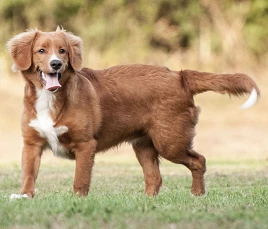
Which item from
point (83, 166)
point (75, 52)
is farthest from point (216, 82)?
point (83, 166)

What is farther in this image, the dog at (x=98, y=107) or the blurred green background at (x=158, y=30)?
the blurred green background at (x=158, y=30)

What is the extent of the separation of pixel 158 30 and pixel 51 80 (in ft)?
75.1

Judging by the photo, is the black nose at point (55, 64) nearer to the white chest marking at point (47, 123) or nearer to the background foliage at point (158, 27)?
the white chest marking at point (47, 123)

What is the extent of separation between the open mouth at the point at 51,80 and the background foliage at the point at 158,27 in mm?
20406

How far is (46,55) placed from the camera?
858 cm

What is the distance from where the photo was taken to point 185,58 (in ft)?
98.8

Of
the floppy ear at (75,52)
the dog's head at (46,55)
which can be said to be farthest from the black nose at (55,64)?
the floppy ear at (75,52)

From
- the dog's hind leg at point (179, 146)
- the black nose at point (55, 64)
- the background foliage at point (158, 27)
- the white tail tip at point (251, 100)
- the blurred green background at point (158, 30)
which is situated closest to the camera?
the black nose at point (55, 64)

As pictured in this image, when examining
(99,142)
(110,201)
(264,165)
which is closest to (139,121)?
(99,142)

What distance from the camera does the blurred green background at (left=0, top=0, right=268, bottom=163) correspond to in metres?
29.4

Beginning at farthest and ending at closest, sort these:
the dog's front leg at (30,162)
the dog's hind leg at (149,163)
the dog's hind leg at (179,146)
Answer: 1. the dog's hind leg at (149,163)
2. the dog's hind leg at (179,146)
3. the dog's front leg at (30,162)

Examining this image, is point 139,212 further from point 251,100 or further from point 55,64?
point 251,100

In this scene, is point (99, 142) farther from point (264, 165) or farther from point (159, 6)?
point (159, 6)

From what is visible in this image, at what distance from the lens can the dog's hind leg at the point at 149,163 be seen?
973cm
